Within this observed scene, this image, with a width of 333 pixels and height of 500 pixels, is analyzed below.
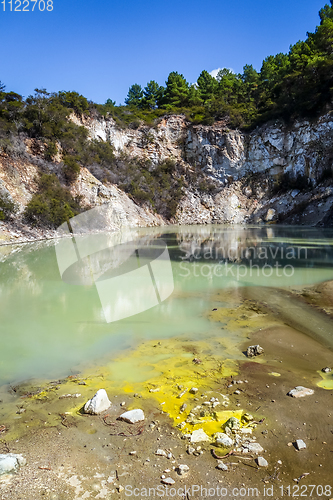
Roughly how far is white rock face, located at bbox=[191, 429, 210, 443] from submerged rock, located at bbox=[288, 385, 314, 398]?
121 centimetres

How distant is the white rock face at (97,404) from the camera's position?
3.32 m

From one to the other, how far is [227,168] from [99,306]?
145 feet

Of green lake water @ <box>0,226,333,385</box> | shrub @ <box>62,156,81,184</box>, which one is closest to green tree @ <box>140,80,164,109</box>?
shrub @ <box>62,156,81,184</box>

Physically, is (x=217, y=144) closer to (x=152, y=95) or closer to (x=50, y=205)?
(x=152, y=95)

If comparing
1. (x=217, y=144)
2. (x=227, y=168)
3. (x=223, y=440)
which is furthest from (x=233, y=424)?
(x=217, y=144)

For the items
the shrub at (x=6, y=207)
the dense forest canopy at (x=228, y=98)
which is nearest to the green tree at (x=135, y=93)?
the dense forest canopy at (x=228, y=98)

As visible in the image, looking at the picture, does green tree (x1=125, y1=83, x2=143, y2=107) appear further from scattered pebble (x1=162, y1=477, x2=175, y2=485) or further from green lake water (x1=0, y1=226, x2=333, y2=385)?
scattered pebble (x1=162, y1=477, x2=175, y2=485)

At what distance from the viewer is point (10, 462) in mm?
2543

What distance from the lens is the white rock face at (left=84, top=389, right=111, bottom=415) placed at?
3.32m

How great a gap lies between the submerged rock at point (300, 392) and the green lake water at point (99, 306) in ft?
4.06

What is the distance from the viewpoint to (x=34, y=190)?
2780cm

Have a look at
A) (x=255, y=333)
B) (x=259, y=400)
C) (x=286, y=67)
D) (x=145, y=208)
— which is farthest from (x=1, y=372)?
(x=286, y=67)

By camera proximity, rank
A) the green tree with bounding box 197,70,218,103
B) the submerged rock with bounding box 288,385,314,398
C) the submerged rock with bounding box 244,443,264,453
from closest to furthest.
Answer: the submerged rock with bounding box 244,443,264,453, the submerged rock with bounding box 288,385,314,398, the green tree with bounding box 197,70,218,103

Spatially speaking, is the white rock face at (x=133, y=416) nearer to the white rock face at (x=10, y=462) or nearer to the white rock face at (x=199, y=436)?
the white rock face at (x=199, y=436)
